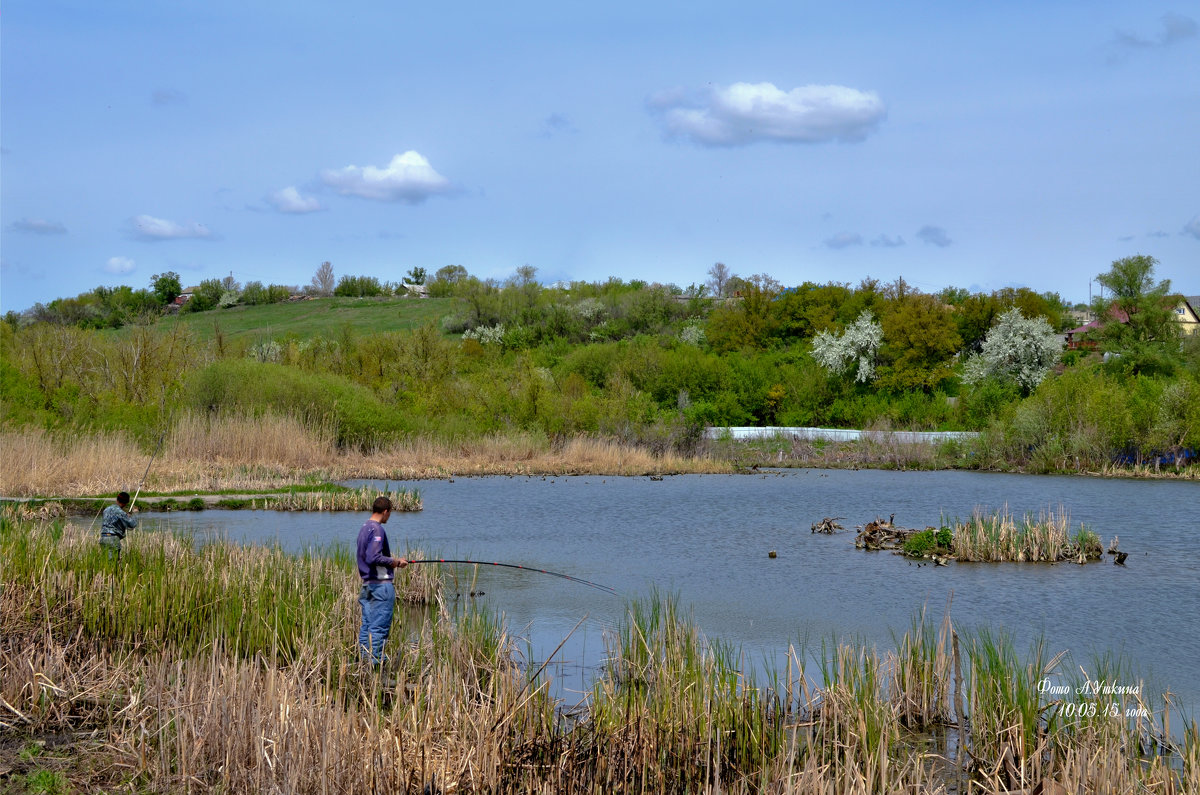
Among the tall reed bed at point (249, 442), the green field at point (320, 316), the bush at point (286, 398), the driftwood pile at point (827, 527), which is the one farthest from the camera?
the green field at point (320, 316)

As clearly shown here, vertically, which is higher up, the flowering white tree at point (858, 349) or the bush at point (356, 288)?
the bush at point (356, 288)

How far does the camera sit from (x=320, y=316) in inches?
4026

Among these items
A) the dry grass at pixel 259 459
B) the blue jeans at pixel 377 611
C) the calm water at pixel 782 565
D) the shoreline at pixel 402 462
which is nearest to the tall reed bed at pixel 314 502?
the calm water at pixel 782 565

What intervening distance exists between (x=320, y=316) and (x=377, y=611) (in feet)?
315

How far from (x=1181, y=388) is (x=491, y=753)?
128 feet

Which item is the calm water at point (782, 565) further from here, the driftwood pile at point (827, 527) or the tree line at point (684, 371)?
the tree line at point (684, 371)

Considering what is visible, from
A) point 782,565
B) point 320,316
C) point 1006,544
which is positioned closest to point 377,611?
point 782,565

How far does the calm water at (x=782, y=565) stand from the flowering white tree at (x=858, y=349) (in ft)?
98.8

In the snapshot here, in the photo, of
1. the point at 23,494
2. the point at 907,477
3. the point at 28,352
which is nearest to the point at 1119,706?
the point at 23,494

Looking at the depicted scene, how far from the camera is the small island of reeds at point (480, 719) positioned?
6836 mm

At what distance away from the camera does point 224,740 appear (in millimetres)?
7316

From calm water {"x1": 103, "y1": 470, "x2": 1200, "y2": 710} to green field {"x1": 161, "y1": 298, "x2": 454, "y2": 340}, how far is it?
6338cm

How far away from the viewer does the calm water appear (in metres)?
12.6

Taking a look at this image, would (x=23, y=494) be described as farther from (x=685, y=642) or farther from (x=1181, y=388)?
(x=1181, y=388)
